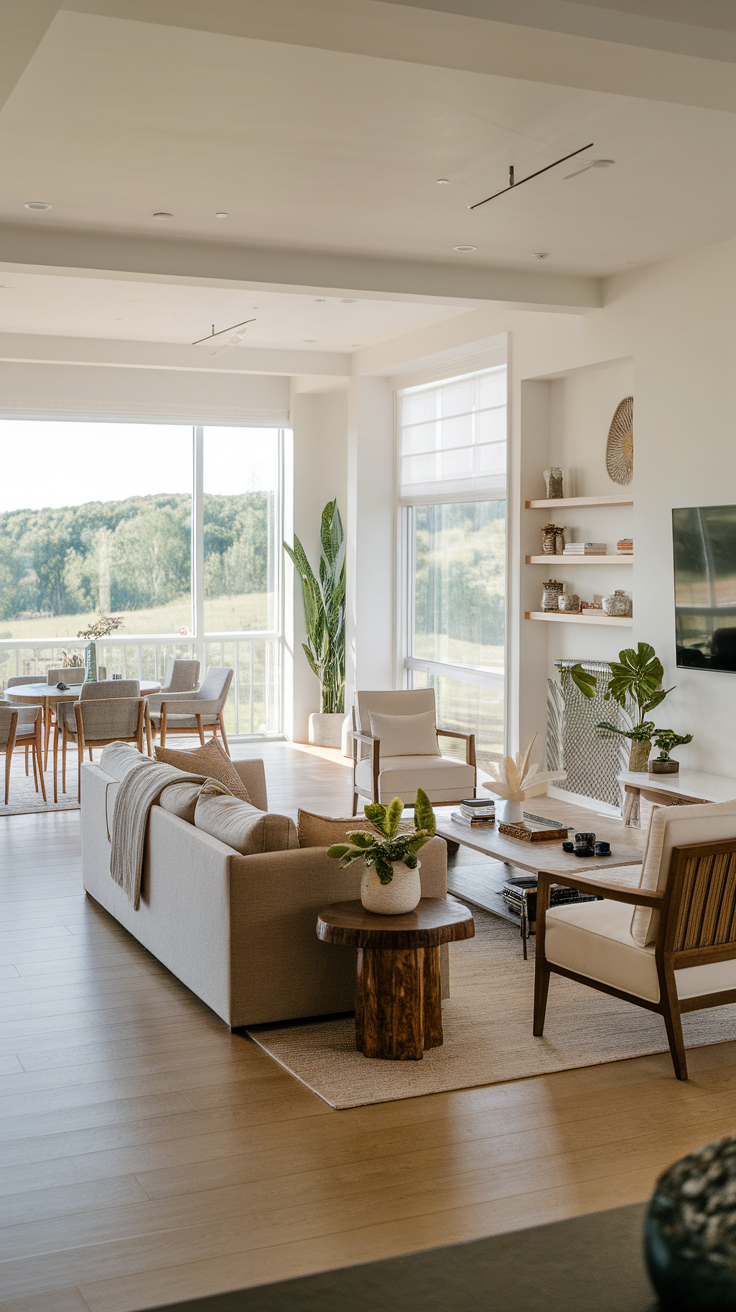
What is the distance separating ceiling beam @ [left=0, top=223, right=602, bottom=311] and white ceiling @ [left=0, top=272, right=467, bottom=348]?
0.45 metres

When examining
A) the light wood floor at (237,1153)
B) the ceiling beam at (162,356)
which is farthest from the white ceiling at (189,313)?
the light wood floor at (237,1153)

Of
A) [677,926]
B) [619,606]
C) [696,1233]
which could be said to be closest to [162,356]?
[619,606]

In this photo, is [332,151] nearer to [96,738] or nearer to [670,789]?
[670,789]

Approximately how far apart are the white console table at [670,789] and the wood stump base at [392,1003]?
2.44 metres

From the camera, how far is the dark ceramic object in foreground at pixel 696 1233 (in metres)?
0.58

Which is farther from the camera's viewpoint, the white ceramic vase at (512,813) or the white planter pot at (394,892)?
the white ceramic vase at (512,813)

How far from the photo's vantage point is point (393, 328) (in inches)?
346

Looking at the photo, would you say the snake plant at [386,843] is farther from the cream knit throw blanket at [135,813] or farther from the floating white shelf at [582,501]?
the floating white shelf at [582,501]

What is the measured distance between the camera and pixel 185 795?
4.61m

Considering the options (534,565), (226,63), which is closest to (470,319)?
(534,565)

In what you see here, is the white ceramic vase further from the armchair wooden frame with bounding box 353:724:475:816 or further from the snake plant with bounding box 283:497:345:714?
the snake plant with bounding box 283:497:345:714

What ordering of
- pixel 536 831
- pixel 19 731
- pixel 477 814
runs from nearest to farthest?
pixel 536 831 < pixel 477 814 < pixel 19 731

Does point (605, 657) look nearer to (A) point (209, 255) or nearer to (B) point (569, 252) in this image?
(B) point (569, 252)

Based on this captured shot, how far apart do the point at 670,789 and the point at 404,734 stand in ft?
5.71
